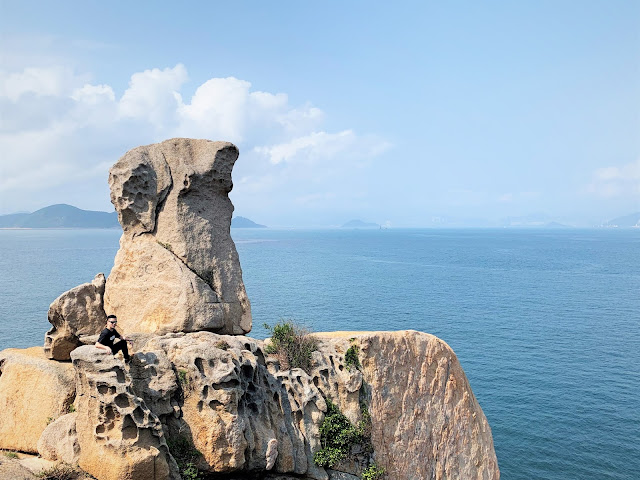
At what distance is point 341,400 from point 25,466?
10558mm

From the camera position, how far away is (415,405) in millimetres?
22656

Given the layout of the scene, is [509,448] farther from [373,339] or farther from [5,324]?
[5,324]

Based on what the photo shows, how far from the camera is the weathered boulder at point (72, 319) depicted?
19.3m

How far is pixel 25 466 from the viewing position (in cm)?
1532

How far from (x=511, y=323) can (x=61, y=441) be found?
2411 inches

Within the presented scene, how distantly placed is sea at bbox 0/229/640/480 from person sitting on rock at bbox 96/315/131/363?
1153 centimetres

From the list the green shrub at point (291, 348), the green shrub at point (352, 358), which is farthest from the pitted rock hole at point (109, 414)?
the green shrub at point (352, 358)

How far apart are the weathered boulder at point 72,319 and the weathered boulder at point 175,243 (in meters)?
0.57

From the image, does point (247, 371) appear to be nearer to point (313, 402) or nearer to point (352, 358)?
point (313, 402)

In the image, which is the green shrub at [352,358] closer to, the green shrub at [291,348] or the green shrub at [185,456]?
the green shrub at [291,348]

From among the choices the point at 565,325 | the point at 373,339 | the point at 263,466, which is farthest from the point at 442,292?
the point at 263,466

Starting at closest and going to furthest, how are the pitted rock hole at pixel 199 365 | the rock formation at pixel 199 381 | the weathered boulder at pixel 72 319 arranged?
the rock formation at pixel 199 381 < the pitted rock hole at pixel 199 365 < the weathered boulder at pixel 72 319

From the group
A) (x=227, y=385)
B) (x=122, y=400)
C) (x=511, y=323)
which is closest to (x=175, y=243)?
(x=227, y=385)

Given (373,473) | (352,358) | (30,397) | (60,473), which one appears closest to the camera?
(60,473)
